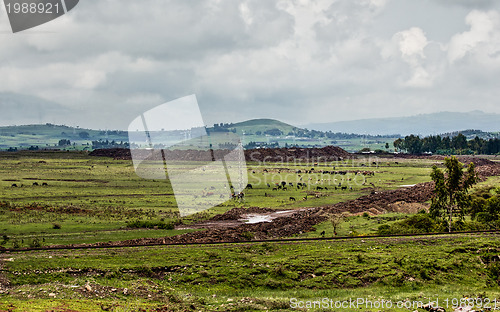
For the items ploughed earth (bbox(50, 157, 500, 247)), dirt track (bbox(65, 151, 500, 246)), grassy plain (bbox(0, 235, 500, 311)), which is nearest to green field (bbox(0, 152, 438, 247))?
ploughed earth (bbox(50, 157, 500, 247))

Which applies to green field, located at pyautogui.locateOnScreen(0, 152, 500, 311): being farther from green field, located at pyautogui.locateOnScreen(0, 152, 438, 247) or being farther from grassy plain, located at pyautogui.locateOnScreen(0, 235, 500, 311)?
green field, located at pyautogui.locateOnScreen(0, 152, 438, 247)

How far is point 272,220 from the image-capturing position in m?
54.1

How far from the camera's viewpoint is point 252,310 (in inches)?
814

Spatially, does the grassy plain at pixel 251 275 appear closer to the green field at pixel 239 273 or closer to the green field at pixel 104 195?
the green field at pixel 239 273

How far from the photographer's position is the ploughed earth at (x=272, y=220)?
131 ft

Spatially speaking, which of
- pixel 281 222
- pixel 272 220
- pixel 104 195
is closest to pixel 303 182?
pixel 104 195

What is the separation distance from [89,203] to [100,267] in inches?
1704

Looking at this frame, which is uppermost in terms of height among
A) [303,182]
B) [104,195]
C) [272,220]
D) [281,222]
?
[104,195]

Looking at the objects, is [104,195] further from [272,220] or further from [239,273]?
[239,273]

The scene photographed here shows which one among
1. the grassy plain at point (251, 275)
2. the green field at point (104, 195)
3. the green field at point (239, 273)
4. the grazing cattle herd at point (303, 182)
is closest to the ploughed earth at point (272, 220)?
the green field at point (104, 195)

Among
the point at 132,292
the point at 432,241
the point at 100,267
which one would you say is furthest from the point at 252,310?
the point at 432,241

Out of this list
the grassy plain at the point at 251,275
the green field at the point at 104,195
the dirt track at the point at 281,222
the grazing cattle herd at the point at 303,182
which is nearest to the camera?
the grassy plain at the point at 251,275

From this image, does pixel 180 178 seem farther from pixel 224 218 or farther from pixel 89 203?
pixel 224 218

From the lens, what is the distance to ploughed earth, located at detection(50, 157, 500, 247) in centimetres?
4007
